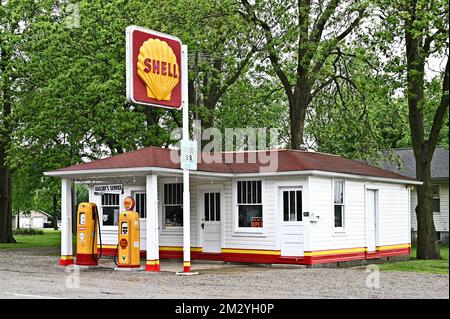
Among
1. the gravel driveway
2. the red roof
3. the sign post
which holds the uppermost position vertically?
the sign post

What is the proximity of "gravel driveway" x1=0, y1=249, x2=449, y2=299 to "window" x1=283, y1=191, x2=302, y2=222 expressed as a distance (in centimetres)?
154

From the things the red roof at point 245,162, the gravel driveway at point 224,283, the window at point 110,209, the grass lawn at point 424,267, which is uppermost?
the red roof at point 245,162

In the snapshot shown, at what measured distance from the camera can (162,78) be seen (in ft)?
65.0

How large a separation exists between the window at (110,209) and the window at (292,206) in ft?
21.6

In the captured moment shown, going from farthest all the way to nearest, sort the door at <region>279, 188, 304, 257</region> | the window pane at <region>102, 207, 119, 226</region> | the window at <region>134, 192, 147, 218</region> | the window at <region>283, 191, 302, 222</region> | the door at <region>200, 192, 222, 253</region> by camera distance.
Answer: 1. the window pane at <region>102, 207, 119, 226</region>
2. the window at <region>134, 192, 147, 218</region>
3. the door at <region>200, 192, 222, 253</region>
4. the window at <region>283, 191, 302, 222</region>
5. the door at <region>279, 188, 304, 257</region>

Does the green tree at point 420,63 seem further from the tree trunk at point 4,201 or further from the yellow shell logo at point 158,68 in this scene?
the tree trunk at point 4,201

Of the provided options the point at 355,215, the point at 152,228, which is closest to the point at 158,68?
A: the point at 152,228

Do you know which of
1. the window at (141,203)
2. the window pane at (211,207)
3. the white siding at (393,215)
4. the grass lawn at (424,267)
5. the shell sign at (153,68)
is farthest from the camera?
the white siding at (393,215)

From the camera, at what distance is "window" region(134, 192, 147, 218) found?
25344 mm

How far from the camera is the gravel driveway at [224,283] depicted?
14.8m

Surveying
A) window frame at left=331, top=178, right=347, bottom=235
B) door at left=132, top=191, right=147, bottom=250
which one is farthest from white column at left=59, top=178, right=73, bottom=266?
window frame at left=331, top=178, right=347, bottom=235

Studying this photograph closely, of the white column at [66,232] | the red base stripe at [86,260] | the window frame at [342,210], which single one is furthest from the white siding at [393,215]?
the white column at [66,232]

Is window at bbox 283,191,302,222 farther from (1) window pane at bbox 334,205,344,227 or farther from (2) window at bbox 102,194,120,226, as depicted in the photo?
(2) window at bbox 102,194,120,226
